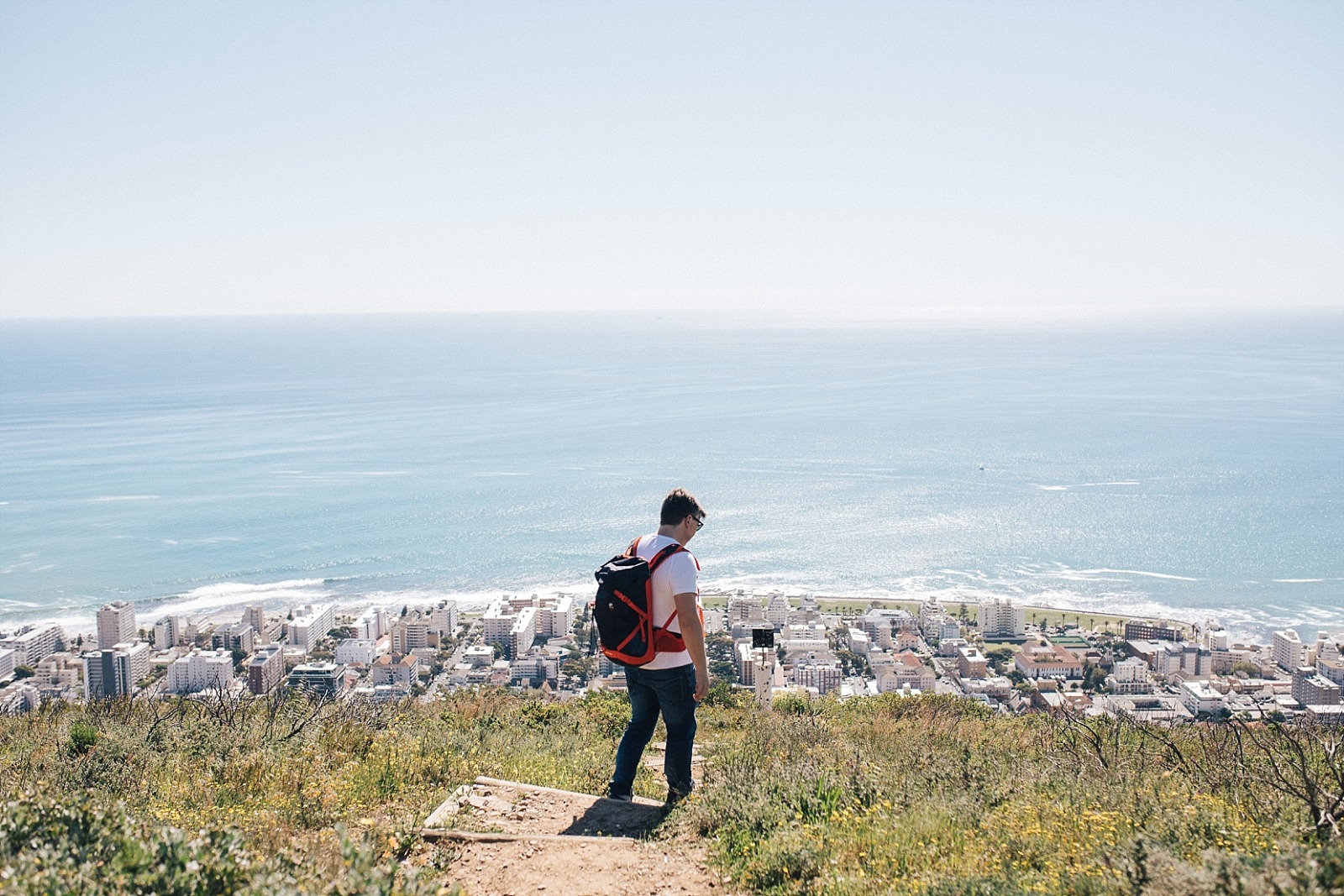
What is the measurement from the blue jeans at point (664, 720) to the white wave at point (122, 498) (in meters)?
41.7

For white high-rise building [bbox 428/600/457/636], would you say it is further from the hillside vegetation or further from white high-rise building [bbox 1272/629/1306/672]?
white high-rise building [bbox 1272/629/1306/672]

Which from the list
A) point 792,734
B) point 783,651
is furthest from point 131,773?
point 783,651

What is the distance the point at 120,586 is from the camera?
29453 mm

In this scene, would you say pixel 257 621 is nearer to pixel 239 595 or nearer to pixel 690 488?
pixel 239 595

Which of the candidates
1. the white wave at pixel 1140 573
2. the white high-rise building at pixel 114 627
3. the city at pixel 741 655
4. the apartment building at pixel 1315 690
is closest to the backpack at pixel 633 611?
the city at pixel 741 655

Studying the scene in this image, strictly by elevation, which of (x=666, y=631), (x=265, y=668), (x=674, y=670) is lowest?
(x=265, y=668)

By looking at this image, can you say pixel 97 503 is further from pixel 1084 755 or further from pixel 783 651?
pixel 1084 755

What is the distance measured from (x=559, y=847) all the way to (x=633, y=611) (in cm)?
102

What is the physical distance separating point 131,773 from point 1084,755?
5256 millimetres

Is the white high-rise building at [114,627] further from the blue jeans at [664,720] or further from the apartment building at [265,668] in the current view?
the blue jeans at [664,720]

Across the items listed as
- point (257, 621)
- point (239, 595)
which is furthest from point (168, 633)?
point (239, 595)

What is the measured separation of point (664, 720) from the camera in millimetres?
4211

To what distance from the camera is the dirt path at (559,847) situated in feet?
11.2

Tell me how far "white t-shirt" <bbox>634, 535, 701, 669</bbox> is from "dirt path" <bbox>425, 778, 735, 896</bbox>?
2.36 feet
